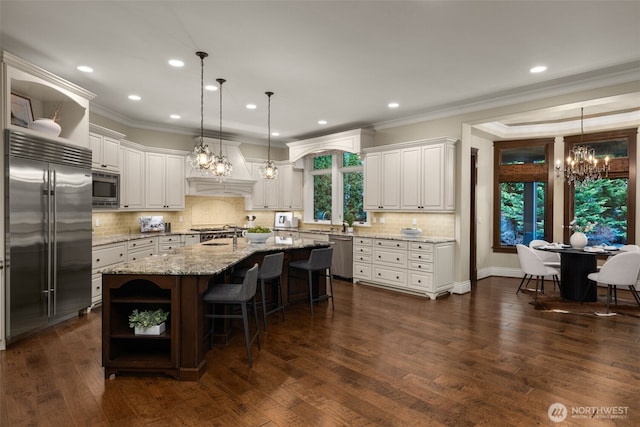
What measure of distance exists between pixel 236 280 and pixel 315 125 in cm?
409

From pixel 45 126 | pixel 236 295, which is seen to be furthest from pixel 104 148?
pixel 236 295

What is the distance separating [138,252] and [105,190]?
43.7 inches

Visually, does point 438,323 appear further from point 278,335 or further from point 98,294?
point 98,294

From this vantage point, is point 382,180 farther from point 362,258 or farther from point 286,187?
point 286,187

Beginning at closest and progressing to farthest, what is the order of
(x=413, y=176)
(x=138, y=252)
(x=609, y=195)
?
(x=138, y=252) < (x=413, y=176) < (x=609, y=195)

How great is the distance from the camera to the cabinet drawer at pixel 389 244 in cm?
608

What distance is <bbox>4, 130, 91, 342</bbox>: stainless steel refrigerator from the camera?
143 inches

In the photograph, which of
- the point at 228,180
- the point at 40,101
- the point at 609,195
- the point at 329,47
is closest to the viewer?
the point at 329,47

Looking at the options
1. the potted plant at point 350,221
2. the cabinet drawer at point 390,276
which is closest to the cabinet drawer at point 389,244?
the cabinet drawer at point 390,276

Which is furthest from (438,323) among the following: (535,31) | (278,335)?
(535,31)

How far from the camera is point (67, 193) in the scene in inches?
168

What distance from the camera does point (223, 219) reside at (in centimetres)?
826

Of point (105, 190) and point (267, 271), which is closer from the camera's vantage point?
point (267, 271)

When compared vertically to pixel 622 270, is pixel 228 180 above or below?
above
